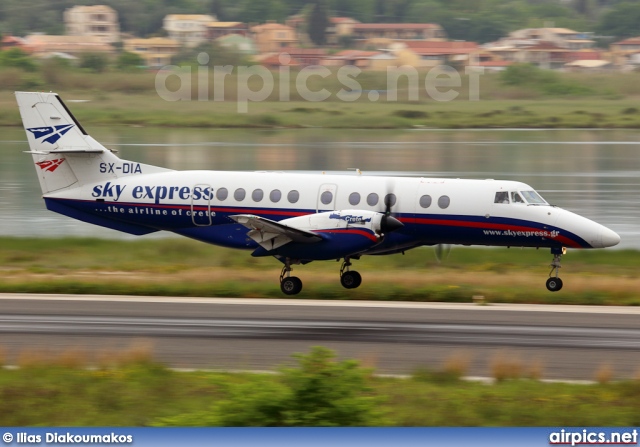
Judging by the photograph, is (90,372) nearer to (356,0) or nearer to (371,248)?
(371,248)

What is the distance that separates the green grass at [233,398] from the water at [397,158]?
2589 centimetres

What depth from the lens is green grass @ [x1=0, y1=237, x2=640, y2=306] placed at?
2659 cm

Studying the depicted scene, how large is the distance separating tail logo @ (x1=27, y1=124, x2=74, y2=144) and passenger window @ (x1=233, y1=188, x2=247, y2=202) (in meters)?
5.67

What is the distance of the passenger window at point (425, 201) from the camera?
26.4 m

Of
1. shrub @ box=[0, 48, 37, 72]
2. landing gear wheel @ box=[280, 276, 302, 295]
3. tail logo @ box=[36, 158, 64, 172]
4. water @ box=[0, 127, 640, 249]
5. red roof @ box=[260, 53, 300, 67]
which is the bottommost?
landing gear wheel @ box=[280, 276, 302, 295]

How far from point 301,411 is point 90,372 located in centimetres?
506

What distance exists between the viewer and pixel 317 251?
25.6 metres

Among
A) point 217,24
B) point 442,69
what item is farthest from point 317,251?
point 217,24

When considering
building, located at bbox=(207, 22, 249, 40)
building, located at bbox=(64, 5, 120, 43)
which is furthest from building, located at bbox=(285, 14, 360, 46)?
building, located at bbox=(64, 5, 120, 43)

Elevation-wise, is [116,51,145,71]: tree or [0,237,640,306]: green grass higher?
[116,51,145,71]: tree

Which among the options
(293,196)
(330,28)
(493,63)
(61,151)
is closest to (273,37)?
(330,28)

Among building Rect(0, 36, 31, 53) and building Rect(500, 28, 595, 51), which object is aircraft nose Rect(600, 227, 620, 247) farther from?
building Rect(500, 28, 595, 51)

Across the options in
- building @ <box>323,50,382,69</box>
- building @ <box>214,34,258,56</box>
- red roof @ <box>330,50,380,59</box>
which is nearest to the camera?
building @ <box>214,34,258,56</box>

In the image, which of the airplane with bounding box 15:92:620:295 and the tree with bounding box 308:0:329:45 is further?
the tree with bounding box 308:0:329:45
